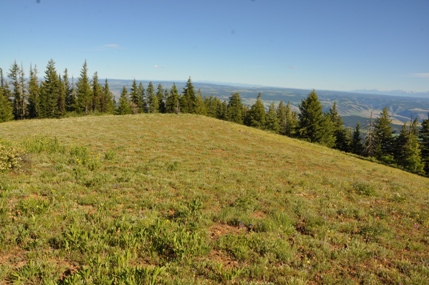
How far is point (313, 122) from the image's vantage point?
63.6 metres

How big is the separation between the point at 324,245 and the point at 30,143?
1931cm

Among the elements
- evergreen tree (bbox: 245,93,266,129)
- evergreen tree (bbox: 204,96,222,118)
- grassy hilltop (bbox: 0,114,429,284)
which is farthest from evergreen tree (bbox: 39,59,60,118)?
grassy hilltop (bbox: 0,114,429,284)

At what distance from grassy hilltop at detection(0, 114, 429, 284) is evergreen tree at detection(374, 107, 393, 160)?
201 feet

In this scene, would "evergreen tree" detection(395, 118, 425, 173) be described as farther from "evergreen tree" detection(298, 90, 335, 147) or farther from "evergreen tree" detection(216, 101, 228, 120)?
"evergreen tree" detection(216, 101, 228, 120)

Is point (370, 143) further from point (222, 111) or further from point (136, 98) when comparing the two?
point (136, 98)

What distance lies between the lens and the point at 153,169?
1534cm

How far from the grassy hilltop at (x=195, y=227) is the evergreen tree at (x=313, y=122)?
165ft

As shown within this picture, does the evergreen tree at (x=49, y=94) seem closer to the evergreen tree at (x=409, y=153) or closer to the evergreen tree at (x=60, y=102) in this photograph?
the evergreen tree at (x=60, y=102)

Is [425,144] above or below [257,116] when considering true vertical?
below

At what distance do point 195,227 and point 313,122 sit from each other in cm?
6195

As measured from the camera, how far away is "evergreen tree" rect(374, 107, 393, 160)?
6694 cm

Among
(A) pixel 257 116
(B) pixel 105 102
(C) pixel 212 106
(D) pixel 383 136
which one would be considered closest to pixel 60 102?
(B) pixel 105 102

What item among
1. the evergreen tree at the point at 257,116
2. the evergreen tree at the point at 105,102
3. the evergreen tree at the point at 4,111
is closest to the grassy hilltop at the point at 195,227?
the evergreen tree at the point at 4,111

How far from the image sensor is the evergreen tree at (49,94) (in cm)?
7250
